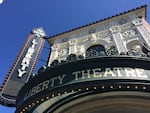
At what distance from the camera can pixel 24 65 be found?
12.8 meters

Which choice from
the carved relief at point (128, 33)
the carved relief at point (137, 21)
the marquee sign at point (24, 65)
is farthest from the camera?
the carved relief at point (137, 21)

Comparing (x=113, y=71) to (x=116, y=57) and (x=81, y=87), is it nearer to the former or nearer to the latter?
(x=116, y=57)

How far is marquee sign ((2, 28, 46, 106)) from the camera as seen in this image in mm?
10820

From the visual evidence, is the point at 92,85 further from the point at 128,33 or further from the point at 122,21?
the point at 122,21

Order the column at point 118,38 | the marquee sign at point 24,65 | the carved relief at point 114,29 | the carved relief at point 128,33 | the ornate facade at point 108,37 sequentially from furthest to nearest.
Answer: the carved relief at point 114,29 < the carved relief at point 128,33 < the ornate facade at point 108,37 < the column at point 118,38 < the marquee sign at point 24,65

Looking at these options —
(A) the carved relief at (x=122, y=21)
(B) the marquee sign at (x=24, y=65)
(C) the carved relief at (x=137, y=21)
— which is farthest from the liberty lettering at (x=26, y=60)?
(C) the carved relief at (x=137, y=21)

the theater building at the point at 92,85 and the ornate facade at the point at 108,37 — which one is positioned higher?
the ornate facade at the point at 108,37

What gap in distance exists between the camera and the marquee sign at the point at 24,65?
10820mm

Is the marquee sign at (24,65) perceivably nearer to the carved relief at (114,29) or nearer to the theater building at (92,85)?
the theater building at (92,85)

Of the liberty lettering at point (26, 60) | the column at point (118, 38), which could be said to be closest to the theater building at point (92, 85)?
Result: the liberty lettering at point (26, 60)

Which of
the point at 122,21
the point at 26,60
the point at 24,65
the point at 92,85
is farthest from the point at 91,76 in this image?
the point at 122,21

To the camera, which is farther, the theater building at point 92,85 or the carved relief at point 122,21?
the carved relief at point 122,21

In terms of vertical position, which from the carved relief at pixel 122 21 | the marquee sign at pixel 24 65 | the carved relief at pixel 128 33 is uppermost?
the carved relief at pixel 122 21

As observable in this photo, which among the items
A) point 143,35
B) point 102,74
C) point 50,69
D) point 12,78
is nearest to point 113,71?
point 102,74
